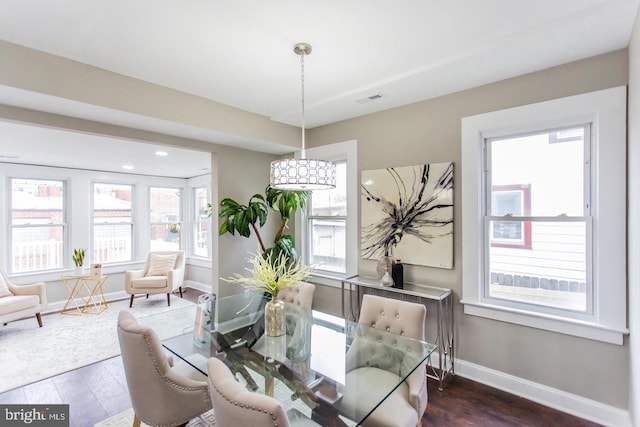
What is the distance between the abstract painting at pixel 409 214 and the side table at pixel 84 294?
4.87 metres

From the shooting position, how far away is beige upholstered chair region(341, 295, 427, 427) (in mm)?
1537

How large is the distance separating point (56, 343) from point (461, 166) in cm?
514

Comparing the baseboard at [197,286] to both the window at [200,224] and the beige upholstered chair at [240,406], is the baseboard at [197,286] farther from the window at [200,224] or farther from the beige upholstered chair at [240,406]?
the beige upholstered chair at [240,406]

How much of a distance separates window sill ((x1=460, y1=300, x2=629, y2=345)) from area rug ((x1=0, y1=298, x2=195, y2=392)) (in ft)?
8.17

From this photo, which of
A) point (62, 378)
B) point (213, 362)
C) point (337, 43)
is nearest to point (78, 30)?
point (337, 43)

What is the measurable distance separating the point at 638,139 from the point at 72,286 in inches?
297

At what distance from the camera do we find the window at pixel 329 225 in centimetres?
370

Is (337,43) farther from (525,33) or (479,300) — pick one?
(479,300)

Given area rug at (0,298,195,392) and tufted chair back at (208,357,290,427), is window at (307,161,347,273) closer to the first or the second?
area rug at (0,298,195,392)

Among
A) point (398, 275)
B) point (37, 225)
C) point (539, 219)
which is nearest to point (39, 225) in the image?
point (37, 225)

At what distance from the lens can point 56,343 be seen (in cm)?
374

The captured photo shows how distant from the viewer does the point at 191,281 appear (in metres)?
6.88

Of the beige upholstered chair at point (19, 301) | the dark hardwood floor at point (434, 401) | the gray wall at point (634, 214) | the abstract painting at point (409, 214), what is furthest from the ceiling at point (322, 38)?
the beige upholstered chair at point (19, 301)

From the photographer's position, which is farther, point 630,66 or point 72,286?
point 72,286
